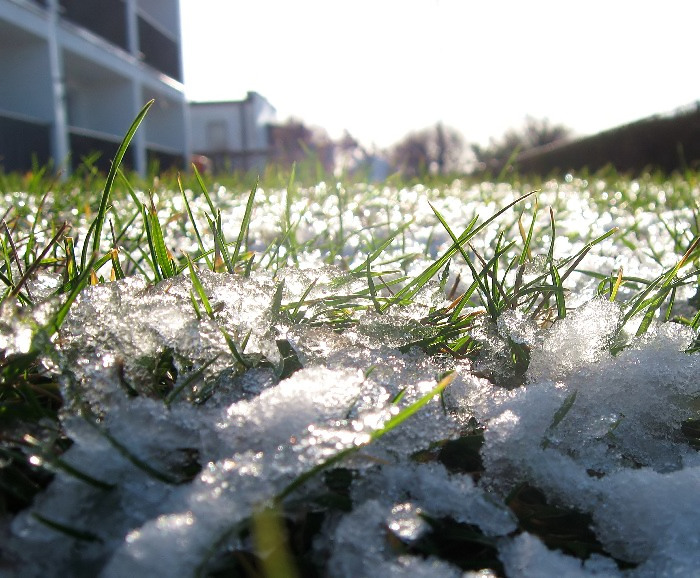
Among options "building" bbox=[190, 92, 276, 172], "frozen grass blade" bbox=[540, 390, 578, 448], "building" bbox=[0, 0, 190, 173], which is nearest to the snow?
"frozen grass blade" bbox=[540, 390, 578, 448]

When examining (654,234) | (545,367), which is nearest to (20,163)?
(654,234)

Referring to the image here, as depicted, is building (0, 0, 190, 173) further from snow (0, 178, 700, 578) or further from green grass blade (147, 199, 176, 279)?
snow (0, 178, 700, 578)

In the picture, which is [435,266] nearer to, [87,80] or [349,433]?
[349,433]

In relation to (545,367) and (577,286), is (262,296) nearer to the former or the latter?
(545,367)

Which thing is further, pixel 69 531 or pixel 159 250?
pixel 159 250

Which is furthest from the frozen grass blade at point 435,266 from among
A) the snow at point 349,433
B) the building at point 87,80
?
the building at point 87,80

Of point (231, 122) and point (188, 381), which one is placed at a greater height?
point (231, 122)

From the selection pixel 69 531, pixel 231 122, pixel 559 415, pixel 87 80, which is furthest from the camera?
pixel 231 122

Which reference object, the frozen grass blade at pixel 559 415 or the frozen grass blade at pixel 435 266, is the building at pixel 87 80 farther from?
the frozen grass blade at pixel 559 415

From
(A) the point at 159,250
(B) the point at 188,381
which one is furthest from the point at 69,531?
(A) the point at 159,250
